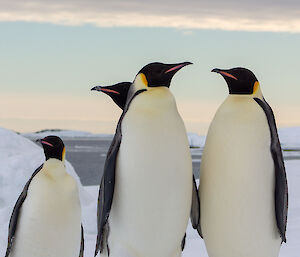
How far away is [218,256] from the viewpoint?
3.46 meters

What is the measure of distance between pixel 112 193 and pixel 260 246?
0.91 m

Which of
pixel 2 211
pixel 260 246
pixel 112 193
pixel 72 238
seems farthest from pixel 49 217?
pixel 2 211

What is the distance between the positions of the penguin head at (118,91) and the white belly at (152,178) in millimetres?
359

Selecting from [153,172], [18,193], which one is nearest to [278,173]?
[153,172]

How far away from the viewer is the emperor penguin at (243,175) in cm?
327

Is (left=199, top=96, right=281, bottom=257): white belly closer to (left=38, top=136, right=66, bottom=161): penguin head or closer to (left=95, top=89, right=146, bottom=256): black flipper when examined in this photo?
(left=95, top=89, right=146, bottom=256): black flipper

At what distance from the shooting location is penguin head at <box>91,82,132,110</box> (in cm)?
359

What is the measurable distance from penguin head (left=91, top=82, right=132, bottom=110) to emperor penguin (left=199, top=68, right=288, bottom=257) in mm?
567

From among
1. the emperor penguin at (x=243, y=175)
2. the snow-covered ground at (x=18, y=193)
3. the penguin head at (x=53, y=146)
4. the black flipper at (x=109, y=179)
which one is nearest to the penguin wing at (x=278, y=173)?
the emperor penguin at (x=243, y=175)

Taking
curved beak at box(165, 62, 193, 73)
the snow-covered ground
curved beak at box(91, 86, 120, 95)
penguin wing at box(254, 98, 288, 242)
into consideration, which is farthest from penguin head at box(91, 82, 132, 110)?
the snow-covered ground

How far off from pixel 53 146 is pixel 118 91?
923 millimetres

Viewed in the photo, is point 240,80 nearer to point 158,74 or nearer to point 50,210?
point 158,74

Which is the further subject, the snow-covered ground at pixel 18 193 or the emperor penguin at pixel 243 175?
the snow-covered ground at pixel 18 193

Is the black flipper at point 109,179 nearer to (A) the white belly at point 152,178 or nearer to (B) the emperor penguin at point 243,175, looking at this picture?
(A) the white belly at point 152,178
